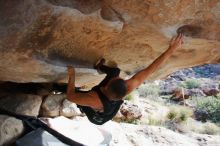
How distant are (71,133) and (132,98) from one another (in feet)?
20.5

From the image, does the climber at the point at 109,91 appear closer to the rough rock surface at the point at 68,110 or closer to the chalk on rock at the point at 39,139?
the chalk on rock at the point at 39,139

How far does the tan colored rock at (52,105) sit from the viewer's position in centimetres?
675

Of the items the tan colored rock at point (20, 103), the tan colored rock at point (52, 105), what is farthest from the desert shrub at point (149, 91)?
the tan colored rock at point (20, 103)

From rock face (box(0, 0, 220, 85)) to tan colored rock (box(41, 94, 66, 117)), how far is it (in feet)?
5.34

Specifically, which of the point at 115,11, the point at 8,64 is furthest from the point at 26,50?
the point at 115,11

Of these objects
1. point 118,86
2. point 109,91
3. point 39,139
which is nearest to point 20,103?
point 39,139

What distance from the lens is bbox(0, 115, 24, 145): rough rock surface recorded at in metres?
5.55

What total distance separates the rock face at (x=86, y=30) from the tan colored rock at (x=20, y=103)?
1.02 m

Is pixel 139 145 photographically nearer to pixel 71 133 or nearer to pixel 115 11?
pixel 71 133

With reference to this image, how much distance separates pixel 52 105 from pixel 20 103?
840mm

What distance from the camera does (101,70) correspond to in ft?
16.6

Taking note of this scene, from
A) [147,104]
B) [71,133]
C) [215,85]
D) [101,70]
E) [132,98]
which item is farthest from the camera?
[215,85]

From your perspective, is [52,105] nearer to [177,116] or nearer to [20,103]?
[20,103]

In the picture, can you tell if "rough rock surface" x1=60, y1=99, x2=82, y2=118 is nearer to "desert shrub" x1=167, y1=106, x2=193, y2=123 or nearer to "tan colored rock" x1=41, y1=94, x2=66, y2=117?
"tan colored rock" x1=41, y1=94, x2=66, y2=117
